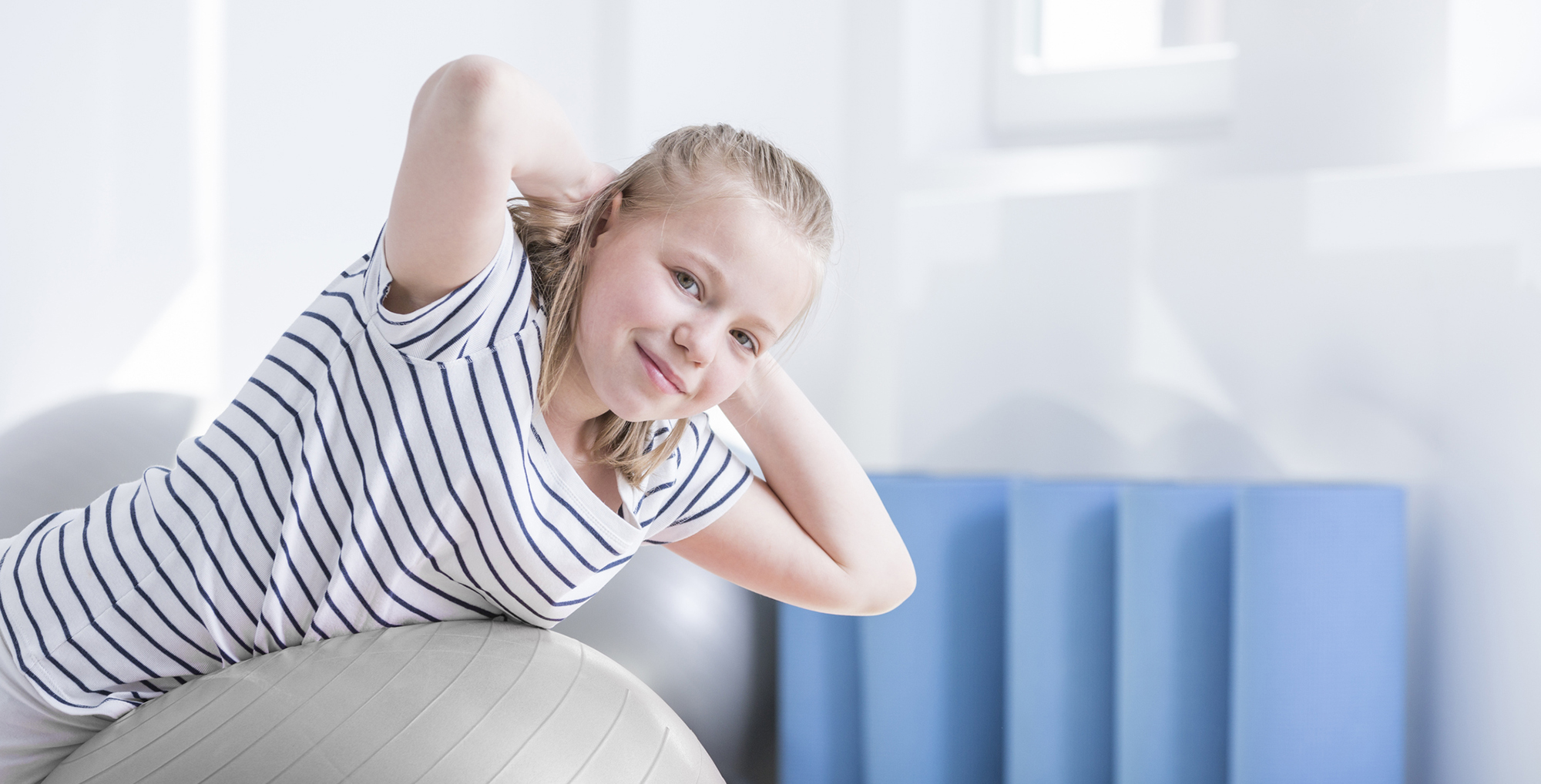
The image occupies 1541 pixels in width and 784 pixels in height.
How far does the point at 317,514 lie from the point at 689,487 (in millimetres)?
240

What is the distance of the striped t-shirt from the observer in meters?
0.61

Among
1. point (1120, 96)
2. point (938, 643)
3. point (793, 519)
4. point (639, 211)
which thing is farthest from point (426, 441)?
point (1120, 96)

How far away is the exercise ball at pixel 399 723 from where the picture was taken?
0.53 m

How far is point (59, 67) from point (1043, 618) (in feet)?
3.74

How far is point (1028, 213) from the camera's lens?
1.62 metres

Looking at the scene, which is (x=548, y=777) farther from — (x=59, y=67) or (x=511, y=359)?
(x=59, y=67)

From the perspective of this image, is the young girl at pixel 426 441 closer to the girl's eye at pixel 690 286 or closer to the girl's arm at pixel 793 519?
the girl's eye at pixel 690 286

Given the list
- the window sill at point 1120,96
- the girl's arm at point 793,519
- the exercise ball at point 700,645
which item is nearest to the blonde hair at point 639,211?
the girl's arm at point 793,519

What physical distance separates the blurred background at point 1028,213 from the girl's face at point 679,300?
31cm

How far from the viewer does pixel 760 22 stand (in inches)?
70.3

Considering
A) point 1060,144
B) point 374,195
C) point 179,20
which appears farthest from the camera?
point 1060,144

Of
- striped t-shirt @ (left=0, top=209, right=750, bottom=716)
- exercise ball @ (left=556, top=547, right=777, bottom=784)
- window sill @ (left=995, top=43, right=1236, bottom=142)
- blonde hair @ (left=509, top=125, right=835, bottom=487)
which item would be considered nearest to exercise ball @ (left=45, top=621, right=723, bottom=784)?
striped t-shirt @ (left=0, top=209, right=750, bottom=716)

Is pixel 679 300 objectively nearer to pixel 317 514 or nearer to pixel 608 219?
pixel 608 219

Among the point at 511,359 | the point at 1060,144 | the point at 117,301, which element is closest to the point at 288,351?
the point at 511,359
